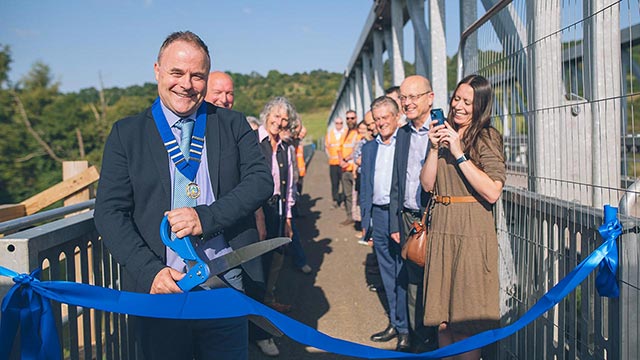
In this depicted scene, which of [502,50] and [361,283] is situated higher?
[502,50]

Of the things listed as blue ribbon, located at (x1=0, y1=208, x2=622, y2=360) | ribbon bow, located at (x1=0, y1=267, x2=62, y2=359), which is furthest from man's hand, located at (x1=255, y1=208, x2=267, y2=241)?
ribbon bow, located at (x1=0, y1=267, x2=62, y2=359)

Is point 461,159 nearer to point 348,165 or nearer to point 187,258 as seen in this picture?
point 187,258

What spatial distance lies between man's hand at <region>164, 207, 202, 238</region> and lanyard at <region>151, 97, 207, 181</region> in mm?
248

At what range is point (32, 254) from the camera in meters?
2.19

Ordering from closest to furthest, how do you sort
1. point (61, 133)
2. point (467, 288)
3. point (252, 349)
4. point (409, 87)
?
point (467, 288) < point (409, 87) < point (252, 349) < point (61, 133)

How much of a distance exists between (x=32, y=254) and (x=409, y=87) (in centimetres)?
305

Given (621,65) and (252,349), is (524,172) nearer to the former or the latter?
(621,65)

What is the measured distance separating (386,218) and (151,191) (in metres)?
3.13

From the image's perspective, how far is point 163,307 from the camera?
7.25 ft

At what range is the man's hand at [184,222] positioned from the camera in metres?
2.28

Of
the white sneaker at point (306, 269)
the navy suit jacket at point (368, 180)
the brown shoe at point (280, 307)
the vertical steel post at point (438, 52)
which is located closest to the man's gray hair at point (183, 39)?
the navy suit jacket at point (368, 180)

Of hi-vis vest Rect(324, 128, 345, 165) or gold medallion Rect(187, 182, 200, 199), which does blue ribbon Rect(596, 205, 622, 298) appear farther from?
hi-vis vest Rect(324, 128, 345, 165)

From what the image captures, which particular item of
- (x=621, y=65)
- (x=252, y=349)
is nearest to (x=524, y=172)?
(x=621, y=65)

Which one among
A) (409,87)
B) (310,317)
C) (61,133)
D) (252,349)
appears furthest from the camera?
(61,133)
